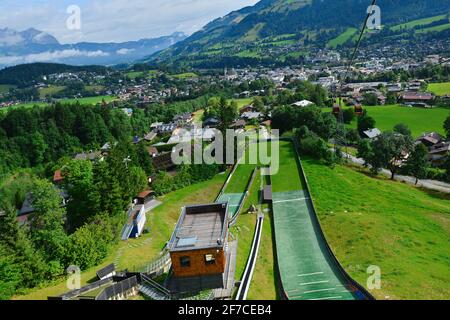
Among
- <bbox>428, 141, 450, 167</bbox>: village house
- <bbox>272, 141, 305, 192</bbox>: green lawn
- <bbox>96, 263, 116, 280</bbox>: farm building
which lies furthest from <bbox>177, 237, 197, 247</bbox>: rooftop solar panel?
<bbox>428, 141, 450, 167</bbox>: village house

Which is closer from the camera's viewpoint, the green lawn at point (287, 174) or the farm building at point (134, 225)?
the farm building at point (134, 225)

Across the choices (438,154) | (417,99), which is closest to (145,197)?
(438,154)

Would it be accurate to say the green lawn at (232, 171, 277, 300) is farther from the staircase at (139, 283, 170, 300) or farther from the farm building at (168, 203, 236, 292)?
the staircase at (139, 283, 170, 300)

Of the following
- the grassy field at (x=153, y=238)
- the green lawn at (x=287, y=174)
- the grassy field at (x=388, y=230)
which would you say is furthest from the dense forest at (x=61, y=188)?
the grassy field at (x=388, y=230)

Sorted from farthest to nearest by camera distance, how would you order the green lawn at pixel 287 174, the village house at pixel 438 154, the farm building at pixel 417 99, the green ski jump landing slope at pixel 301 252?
the farm building at pixel 417 99, the village house at pixel 438 154, the green lawn at pixel 287 174, the green ski jump landing slope at pixel 301 252

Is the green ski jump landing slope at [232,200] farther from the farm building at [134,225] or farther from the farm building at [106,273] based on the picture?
the farm building at [106,273]

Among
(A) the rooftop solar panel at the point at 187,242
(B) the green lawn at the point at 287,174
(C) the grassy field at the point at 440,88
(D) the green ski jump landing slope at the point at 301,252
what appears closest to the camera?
(A) the rooftop solar panel at the point at 187,242
